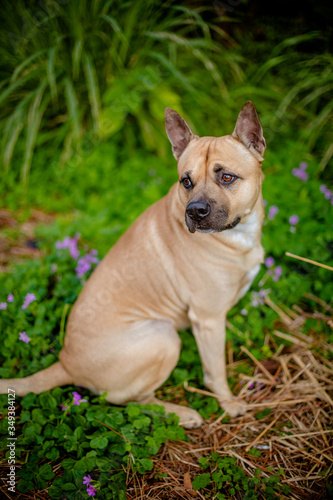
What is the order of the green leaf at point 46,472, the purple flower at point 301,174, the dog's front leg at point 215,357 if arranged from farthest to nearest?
1. the purple flower at point 301,174
2. the dog's front leg at point 215,357
3. the green leaf at point 46,472

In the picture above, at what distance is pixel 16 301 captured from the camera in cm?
312

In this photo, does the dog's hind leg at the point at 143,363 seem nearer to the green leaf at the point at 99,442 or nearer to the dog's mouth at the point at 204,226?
the green leaf at the point at 99,442

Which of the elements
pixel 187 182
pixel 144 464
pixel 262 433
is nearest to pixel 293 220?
pixel 187 182

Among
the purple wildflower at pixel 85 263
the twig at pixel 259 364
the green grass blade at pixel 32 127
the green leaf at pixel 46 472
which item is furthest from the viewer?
the green grass blade at pixel 32 127

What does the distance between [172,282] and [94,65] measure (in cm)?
392

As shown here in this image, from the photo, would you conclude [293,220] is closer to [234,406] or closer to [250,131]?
[250,131]

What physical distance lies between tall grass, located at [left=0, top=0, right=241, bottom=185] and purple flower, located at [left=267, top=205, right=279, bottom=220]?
1987mm

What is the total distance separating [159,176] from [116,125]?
2.93 feet

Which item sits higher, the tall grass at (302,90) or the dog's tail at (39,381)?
the tall grass at (302,90)

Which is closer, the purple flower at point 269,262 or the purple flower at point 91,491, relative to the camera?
the purple flower at point 91,491

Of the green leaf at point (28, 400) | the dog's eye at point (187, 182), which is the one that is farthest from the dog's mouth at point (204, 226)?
the green leaf at point (28, 400)

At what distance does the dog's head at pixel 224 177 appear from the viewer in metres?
2.18

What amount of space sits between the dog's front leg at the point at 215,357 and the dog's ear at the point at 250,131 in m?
1.23

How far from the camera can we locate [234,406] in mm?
2713
